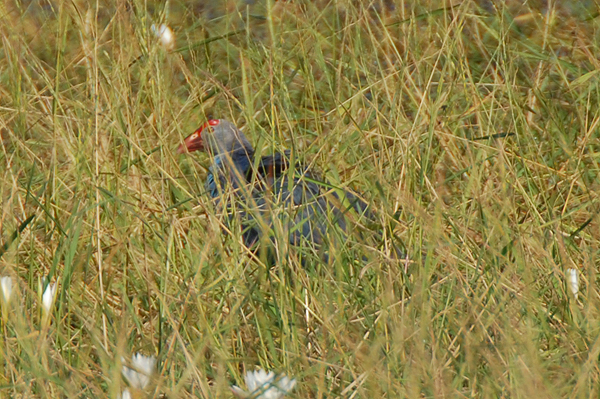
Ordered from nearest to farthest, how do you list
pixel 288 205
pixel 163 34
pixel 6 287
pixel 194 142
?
pixel 6 287 → pixel 288 205 → pixel 163 34 → pixel 194 142

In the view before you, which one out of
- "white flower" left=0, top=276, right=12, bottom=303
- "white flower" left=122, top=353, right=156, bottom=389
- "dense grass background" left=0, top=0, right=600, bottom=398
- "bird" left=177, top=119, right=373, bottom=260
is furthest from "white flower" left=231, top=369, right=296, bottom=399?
"white flower" left=0, top=276, right=12, bottom=303

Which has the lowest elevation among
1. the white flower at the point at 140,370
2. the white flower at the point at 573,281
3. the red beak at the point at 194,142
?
the red beak at the point at 194,142

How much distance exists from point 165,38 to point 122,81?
463mm

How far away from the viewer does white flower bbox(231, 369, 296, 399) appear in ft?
4.14

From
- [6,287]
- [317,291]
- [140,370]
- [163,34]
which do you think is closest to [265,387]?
[140,370]

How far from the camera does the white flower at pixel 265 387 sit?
1.26m

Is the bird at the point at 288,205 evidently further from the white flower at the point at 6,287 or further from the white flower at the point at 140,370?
the white flower at the point at 6,287

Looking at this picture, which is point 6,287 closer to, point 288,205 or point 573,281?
point 288,205

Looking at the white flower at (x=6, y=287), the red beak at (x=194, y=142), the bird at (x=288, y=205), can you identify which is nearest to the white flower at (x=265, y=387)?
the bird at (x=288, y=205)

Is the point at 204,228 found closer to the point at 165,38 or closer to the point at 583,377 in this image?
the point at 165,38

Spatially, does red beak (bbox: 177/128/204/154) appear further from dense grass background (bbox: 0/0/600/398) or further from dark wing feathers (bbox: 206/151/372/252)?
dark wing feathers (bbox: 206/151/372/252)

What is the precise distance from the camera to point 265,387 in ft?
4.25

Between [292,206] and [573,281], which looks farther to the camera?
[292,206]

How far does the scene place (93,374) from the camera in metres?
1.47
